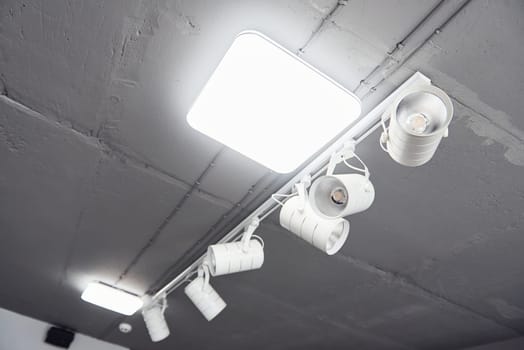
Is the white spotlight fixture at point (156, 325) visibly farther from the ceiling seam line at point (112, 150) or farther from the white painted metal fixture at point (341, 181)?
the ceiling seam line at point (112, 150)

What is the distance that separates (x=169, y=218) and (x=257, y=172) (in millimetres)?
593

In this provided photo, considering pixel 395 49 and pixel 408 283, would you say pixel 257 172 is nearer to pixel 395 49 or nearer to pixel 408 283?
pixel 395 49

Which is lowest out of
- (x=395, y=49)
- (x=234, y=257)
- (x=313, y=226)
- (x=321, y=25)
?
(x=313, y=226)

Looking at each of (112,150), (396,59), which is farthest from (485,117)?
(112,150)

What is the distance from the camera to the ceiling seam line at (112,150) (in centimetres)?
155

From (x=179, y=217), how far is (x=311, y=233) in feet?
3.00

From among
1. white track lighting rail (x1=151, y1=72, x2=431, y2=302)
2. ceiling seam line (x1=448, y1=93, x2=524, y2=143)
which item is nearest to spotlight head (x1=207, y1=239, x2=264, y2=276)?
white track lighting rail (x1=151, y1=72, x2=431, y2=302)

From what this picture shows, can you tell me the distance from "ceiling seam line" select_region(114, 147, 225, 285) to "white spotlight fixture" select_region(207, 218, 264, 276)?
0.32 meters

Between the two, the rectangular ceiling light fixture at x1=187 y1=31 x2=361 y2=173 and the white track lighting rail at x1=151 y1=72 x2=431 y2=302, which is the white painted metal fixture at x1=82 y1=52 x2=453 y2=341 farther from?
the rectangular ceiling light fixture at x1=187 y1=31 x2=361 y2=173

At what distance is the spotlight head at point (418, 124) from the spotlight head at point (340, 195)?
16 centimetres

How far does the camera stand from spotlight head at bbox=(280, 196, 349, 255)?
48.9 inches

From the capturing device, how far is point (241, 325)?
3.12m

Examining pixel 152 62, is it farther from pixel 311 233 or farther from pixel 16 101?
pixel 311 233

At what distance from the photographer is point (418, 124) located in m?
1.05
